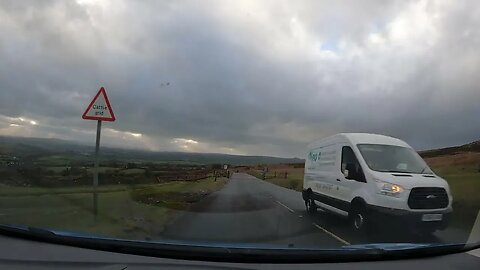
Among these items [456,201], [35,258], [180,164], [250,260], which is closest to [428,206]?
[456,201]

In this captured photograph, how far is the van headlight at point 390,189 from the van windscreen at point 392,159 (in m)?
0.53

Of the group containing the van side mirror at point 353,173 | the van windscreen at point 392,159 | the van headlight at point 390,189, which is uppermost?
the van windscreen at point 392,159

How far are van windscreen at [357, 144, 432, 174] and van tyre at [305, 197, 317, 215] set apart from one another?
10.0 feet

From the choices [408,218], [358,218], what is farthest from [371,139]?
[408,218]

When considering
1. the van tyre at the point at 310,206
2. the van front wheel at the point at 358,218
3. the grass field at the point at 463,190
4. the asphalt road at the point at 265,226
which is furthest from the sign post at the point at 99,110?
the grass field at the point at 463,190

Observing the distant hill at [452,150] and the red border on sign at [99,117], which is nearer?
the distant hill at [452,150]

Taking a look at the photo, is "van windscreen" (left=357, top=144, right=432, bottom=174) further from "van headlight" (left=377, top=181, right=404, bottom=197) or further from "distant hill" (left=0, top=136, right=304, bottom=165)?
"distant hill" (left=0, top=136, right=304, bottom=165)

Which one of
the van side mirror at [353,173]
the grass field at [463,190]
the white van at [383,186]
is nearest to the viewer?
the grass field at [463,190]

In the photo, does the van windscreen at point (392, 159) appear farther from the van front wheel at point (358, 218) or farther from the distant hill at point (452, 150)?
the van front wheel at point (358, 218)

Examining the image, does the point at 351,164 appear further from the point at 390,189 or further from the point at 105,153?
the point at 105,153

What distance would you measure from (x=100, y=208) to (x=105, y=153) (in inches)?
41.1

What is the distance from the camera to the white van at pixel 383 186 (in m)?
9.02

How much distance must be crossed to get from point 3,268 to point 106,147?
4948 millimetres

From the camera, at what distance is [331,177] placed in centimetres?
1260
